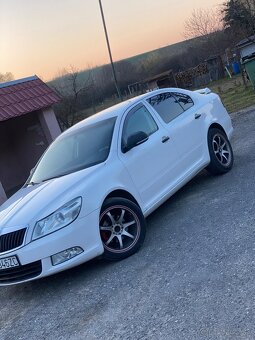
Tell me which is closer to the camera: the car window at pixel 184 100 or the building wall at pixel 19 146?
the car window at pixel 184 100

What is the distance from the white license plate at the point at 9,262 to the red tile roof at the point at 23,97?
8641 mm

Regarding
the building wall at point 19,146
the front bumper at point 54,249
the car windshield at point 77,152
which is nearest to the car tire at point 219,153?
the car windshield at point 77,152

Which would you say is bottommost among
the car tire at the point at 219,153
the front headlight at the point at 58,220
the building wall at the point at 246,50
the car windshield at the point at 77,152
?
the building wall at the point at 246,50

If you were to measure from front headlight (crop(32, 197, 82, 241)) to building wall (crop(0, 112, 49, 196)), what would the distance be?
39.1 feet

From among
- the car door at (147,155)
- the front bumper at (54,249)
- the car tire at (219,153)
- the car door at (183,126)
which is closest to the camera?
the front bumper at (54,249)

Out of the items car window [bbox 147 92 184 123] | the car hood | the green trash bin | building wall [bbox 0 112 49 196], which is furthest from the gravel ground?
the green trash bin

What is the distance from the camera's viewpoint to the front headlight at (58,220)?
16.1ft

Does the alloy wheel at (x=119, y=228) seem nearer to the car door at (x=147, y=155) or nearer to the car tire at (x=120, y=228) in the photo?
the car tire at (x=120, y=228)

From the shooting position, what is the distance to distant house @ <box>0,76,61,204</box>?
1490 cm

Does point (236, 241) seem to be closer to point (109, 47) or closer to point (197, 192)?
point (197, 192)

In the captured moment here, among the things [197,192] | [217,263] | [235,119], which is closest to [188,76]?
[235,119]

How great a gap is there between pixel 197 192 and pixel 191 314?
354 centimetres

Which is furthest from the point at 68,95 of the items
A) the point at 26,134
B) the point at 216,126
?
the point at 216,126

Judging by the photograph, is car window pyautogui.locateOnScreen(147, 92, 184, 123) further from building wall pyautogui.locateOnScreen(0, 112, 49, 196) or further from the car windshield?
building wall pyautogui.locateOnScreen(0, 112, 49, 196)
